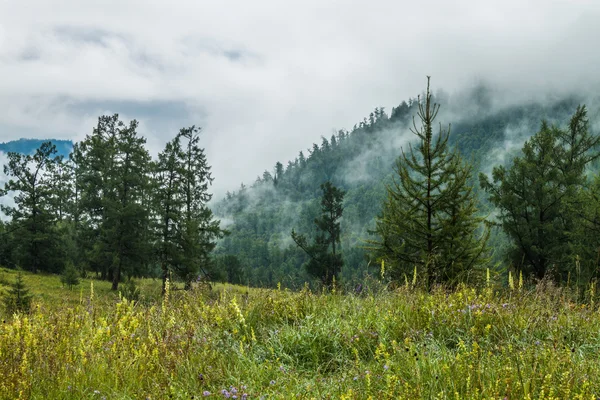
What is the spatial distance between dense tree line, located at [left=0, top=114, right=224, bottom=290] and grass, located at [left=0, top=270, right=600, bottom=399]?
2661cm

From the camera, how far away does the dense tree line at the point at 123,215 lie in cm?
3494

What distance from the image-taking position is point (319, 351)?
15.5 ft

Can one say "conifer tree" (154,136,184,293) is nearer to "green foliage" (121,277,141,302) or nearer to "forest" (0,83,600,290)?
"forest" (0,83,600,290)

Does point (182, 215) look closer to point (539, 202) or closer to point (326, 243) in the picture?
point (326, 243)

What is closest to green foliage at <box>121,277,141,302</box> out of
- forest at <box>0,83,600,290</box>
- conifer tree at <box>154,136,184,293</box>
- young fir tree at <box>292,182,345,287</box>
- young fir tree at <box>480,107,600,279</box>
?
forest at <box>0,83,600,290</box>

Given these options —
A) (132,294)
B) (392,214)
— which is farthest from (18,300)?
(392,214)

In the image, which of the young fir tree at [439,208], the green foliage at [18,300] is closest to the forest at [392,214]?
the young fir tree at [439,208]

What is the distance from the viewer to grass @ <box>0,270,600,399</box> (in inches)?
133

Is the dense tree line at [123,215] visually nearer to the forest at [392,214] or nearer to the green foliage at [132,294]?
the forest at [392,214]

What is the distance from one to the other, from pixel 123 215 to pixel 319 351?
35791mm

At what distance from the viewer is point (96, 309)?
252 inches

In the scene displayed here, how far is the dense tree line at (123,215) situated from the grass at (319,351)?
87.3 feet

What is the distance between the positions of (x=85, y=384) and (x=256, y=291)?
10.6 ft

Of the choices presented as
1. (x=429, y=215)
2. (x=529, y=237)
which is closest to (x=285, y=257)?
(x=529, y=237)
